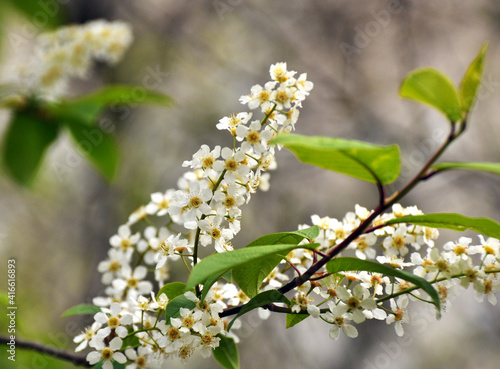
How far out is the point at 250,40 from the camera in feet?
12.6

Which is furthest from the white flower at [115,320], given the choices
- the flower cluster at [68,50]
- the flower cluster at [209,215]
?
the flower cluster at [68,50]

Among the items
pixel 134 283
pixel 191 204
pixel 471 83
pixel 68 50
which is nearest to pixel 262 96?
pixel 191 204

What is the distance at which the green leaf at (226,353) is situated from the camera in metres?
0.76

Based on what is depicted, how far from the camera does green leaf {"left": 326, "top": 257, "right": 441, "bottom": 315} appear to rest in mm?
628

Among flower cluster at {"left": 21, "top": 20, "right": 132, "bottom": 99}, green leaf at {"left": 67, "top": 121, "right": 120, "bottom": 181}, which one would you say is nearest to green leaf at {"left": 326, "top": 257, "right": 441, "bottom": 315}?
green leaf at {"left": 67, "top": 121, "right": 120, "bottom": 181}

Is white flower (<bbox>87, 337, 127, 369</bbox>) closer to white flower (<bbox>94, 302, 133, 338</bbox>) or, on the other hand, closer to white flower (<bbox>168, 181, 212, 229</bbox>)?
white flower (<bbox>94, 302, 133, 338</bbox>)

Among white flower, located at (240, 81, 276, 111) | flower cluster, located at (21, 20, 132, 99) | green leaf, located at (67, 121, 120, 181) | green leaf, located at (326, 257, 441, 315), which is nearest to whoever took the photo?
green leaf, located at (326, 257, 441, 315)

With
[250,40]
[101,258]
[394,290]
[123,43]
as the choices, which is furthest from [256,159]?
[250,40]

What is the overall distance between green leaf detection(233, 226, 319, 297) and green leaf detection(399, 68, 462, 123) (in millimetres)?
248

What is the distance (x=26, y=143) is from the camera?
993 mm

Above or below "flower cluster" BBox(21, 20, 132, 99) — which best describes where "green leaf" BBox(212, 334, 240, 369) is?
below

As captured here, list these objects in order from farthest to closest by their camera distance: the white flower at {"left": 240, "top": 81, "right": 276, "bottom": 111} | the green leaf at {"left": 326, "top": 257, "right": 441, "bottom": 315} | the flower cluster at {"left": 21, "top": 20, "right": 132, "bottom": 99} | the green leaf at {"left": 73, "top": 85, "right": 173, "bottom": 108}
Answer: the flower cluster at {"left": 21, "top": 20, "right": 132, "bottom": 99}
the green leaf at {"left": 73, "top": 85, "right": 173, "bottom": 108}
the white flower at {"left": 240, "top": 81, "right": 276, "bottom": 111}
the green leaf at {"left": 326, "top": 257, "right": 441, "bottom": 315}

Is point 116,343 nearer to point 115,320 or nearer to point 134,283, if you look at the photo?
point 115,320

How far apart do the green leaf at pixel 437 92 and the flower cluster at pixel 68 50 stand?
3.33 feet
